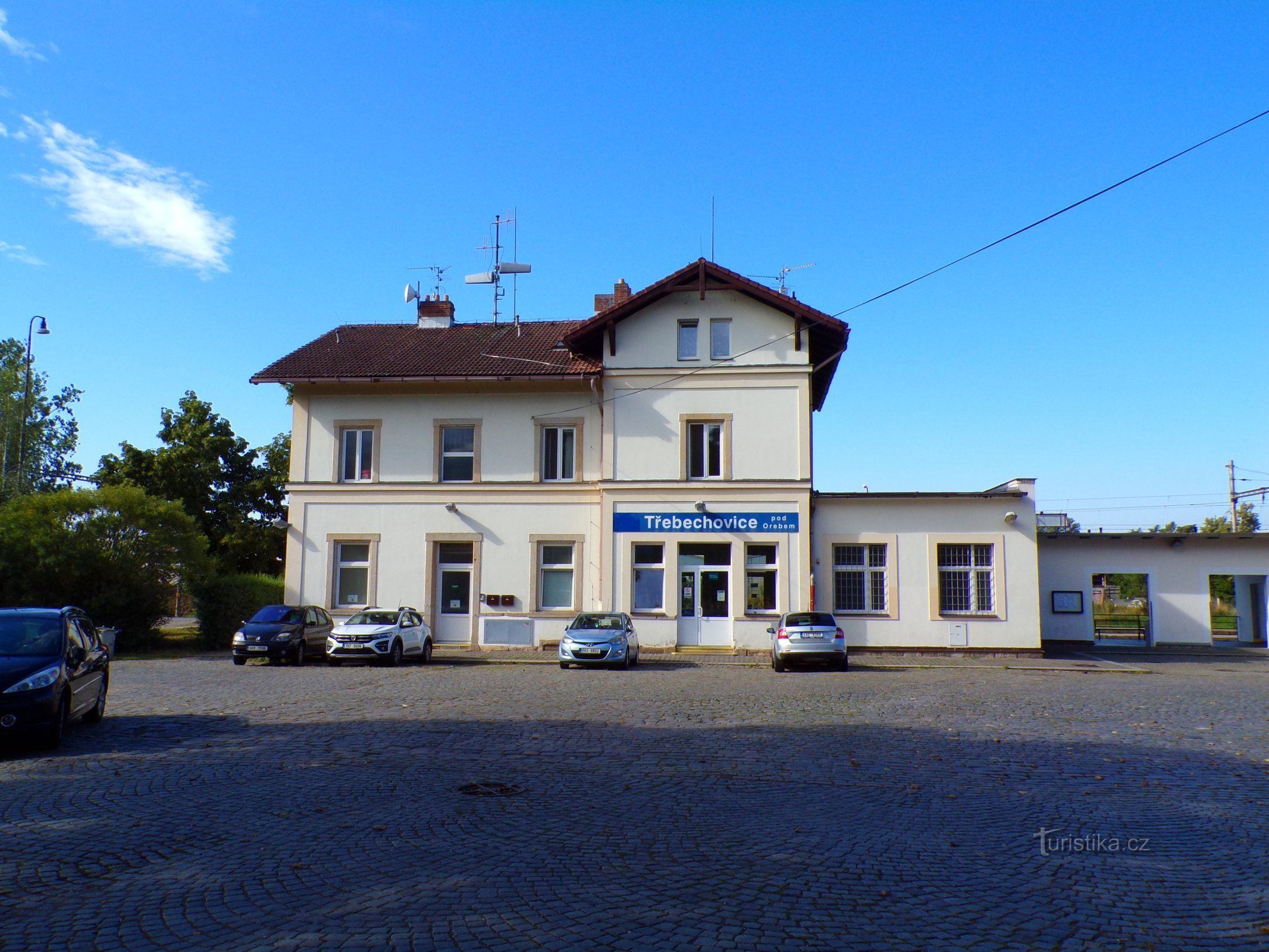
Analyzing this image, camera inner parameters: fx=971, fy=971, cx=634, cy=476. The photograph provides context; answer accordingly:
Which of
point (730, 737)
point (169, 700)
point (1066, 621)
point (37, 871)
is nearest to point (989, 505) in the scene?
point (1066, 621)

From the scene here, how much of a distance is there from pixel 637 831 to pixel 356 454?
24773 millimetres

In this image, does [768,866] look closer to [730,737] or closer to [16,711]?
[730,737]

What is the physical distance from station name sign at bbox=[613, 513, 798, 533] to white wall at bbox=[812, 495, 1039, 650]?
116 centimetres

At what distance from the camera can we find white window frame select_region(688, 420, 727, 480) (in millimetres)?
28453

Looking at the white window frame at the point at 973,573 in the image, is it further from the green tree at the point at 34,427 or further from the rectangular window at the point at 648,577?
the green tree at the point at 34,427

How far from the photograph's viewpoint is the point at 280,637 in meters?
23.7

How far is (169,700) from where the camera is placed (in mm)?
15664

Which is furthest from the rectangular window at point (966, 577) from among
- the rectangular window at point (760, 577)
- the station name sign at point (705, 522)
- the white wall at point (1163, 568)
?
the rectangular window at point (760, 577)

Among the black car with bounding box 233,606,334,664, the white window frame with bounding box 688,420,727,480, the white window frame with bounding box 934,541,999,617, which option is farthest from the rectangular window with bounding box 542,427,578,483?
the white window frame with bounding box 934,541,999,617

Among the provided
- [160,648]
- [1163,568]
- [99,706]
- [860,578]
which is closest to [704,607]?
[860,578]

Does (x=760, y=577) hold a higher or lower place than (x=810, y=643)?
higher

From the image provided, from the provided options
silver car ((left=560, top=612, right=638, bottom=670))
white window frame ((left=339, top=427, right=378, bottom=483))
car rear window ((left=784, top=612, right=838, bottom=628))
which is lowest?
silver car ((left=560, top=612, right=638, bottom=670))

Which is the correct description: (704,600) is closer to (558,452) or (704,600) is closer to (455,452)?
(558,452)

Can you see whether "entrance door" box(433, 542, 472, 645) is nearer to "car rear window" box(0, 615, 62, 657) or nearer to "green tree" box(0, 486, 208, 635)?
"green tree" box(0, 486, 208, 635)
